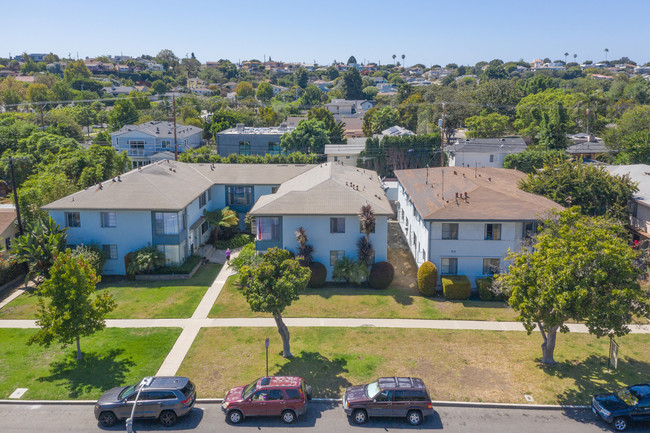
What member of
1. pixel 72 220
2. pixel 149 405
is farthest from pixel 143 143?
pixel 149 405

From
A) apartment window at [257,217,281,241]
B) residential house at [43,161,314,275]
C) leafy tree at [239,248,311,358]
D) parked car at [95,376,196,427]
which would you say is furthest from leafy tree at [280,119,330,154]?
parked car at [95,376,196,427]

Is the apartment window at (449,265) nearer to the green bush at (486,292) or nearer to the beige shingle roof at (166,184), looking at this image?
the green bush at (486,292)

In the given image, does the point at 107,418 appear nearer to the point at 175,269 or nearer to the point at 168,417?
the point at 168,417

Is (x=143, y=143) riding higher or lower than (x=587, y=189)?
higher

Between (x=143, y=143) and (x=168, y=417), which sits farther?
(x=143, y=143)

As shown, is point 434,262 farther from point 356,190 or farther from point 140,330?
point 140,330
